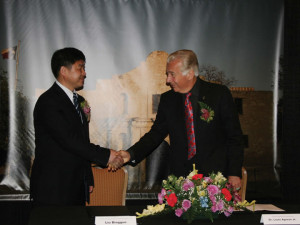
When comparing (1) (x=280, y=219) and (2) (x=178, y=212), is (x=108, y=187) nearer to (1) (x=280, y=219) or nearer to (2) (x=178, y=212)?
(2) (x=178, y=212)

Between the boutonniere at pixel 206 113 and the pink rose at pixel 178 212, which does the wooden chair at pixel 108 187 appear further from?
the pink rose at pixel 178 212

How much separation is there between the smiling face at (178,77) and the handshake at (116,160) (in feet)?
2.44

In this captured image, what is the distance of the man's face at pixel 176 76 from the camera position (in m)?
3.47

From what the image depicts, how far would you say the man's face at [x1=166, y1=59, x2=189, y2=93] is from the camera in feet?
11.4

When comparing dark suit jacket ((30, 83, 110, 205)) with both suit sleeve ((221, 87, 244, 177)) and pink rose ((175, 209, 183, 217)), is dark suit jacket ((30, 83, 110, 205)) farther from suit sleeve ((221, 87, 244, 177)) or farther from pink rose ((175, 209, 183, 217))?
pink rose ((175, 209, 183, 217))

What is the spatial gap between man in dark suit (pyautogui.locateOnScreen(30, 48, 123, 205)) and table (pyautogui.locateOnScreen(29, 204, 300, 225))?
2.19 ft

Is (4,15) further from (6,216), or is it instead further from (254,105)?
(254,105)

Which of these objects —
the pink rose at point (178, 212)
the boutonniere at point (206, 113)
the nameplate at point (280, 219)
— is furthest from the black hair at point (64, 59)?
the nameplate at point (280, 219)

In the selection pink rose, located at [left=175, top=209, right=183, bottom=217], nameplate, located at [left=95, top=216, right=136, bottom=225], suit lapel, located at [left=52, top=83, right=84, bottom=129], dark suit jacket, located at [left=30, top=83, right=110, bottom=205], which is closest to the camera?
nameplate, located at [left=95, top=216, right=136, bottom=225]

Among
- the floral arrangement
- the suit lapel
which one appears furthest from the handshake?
the floral arrangement

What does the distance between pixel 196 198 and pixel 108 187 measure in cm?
141

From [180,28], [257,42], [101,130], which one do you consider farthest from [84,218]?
[257,42]

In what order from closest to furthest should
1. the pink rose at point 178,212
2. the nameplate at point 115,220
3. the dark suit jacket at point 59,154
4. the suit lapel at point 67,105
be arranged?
1. the nameplate at point 115,220
2. the pink rose at point 178,212
3. the dark suit jacket at point 59,154
4. the suit lapel at point 67,105

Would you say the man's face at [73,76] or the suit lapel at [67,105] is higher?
the man's face at [73,76]
